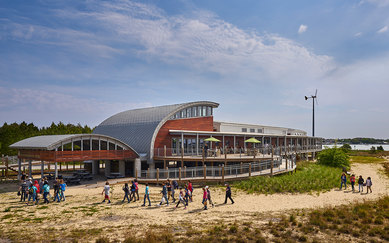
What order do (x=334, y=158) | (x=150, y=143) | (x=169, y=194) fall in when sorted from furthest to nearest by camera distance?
(x=334, y=158), (x=150, y=143), (x=169, y=194)

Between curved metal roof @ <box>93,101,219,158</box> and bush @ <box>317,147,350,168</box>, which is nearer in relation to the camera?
curved metal roof @ <box>93,101,219,158</box>

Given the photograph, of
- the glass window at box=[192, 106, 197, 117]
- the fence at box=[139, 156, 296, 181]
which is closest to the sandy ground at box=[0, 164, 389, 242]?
the fence at box=[139, 156, 296, 181]

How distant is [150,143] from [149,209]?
15.3m

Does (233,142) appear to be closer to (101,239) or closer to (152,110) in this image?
(152,110)

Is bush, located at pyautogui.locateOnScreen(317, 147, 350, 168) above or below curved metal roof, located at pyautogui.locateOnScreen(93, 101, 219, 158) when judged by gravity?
below

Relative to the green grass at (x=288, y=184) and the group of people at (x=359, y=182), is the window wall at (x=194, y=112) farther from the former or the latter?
the group of people at (x=359, y=182)

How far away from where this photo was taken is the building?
96.1 ft

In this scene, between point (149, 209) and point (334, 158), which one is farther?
point (334, 158)

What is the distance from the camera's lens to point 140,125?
126 ft

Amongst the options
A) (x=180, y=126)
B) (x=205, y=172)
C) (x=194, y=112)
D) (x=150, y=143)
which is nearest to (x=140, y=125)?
(x=150, y=143)

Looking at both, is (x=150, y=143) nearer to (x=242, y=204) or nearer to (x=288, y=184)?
(x=242, y=204)

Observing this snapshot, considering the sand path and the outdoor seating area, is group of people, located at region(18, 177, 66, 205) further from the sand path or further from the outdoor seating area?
the outdoor seating area

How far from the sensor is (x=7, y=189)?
1069 inches

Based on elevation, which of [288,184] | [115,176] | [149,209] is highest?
[115,176]
